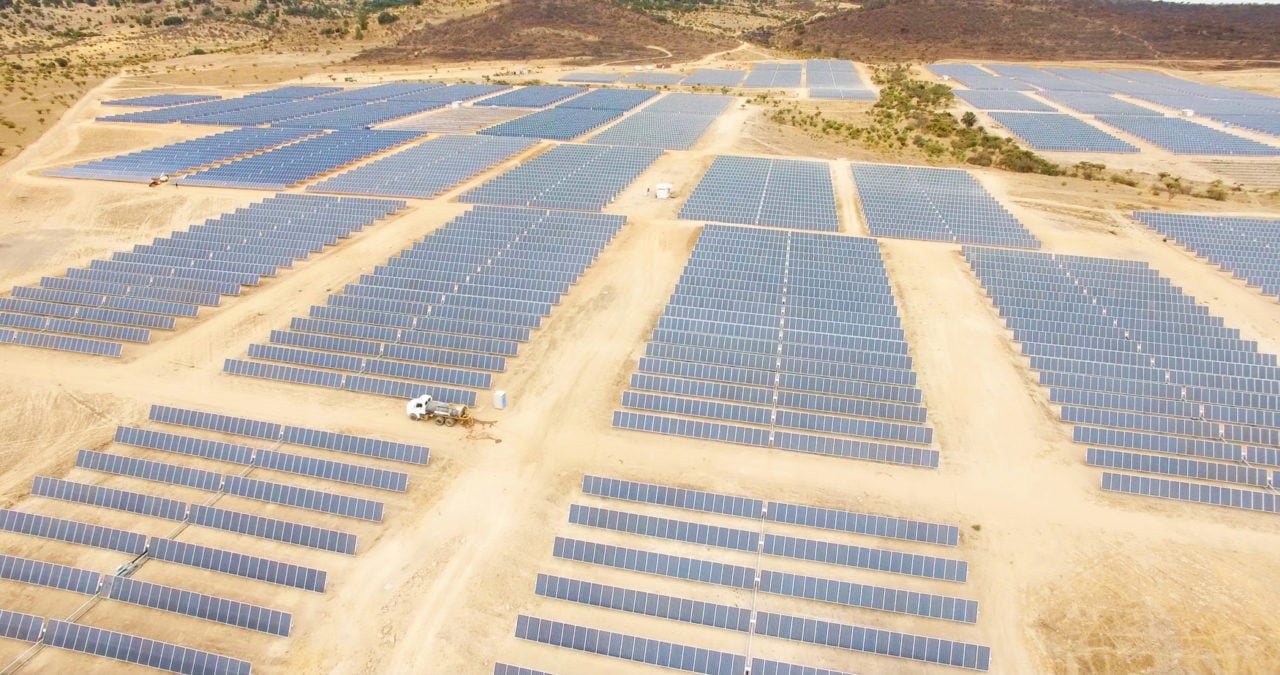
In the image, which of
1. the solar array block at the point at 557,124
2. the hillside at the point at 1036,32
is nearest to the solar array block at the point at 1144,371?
the solar array block at the point at 557,124

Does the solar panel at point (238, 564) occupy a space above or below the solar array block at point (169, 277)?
below

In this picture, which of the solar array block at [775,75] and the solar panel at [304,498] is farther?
the solar array block at [775,75]

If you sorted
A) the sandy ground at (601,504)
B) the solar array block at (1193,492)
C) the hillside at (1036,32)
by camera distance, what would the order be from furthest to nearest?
the hillside at (1036,32) → the solar array block at (1193,492) → the sandy ground at (601,504)

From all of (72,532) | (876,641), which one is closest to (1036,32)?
(876,641)

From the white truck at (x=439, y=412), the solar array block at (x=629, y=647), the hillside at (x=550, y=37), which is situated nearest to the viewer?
the solar array block at (x=629, y=647)

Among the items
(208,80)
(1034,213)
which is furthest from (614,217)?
(208,80)

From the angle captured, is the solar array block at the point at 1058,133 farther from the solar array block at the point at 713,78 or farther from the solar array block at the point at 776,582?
the solar array block at the point at 776,582

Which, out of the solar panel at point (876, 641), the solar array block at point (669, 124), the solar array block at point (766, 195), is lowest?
the solar panel at point (876, 641)

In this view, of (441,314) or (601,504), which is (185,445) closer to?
(441,314)
